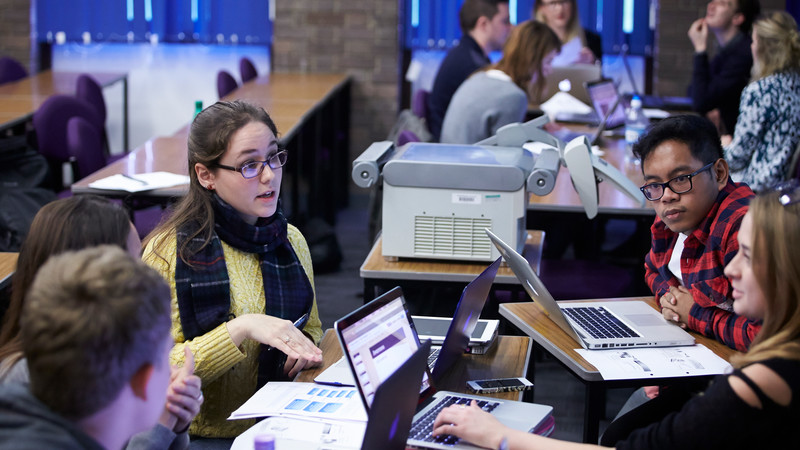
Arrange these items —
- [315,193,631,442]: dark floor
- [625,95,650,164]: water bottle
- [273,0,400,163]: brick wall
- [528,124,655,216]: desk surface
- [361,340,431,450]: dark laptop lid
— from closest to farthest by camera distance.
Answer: [361,340,431,450]: dark laptop lid → [315,193,631,442]: dark floor → [528,124,655,216]: desk surface → [625,95,650,164]: water bottle → [273,0,400,163]: brick wall

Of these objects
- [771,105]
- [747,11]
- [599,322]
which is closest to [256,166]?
[599,322]

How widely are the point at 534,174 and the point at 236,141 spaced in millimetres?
918

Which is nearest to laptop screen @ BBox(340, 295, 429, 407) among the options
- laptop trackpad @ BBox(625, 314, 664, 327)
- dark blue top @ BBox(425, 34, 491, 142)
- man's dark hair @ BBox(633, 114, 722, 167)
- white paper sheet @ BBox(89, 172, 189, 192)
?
laptop trackpad @ BBox(625, 314, 664, 327)

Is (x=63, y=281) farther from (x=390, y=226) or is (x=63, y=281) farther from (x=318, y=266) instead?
(x=318, y=266)

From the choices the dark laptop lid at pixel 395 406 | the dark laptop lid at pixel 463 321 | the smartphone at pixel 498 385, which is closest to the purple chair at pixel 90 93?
the dark laptop lid at pixel 463 321

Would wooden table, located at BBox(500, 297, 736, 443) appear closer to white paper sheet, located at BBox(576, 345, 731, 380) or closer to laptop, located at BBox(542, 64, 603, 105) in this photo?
white paper sheet, located at BBox(576, 345, 731, 380)

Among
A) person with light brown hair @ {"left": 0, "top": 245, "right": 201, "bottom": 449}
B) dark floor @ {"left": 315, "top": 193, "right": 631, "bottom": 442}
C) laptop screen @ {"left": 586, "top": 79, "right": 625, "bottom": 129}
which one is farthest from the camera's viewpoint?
laptop screen @ {"left": 586, "top": 79, "right": 625, "bottom": 129}

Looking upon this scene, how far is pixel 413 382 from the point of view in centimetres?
144

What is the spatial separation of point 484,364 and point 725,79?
3180 mm

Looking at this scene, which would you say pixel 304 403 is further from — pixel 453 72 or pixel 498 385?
pixel 453 72

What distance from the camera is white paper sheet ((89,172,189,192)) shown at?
11.6 ft

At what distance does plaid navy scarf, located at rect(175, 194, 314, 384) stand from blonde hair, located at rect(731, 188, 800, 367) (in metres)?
1.10

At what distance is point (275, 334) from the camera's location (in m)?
1.93

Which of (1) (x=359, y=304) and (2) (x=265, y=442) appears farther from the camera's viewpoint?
(1) (x=359, y=304)
